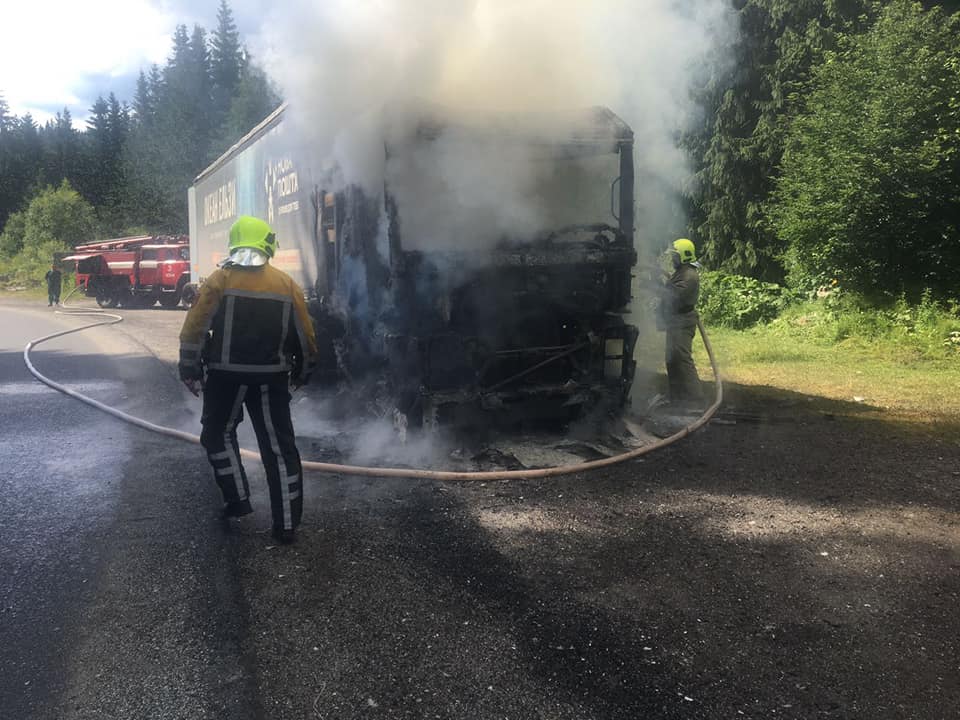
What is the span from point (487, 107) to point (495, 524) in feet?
11.1

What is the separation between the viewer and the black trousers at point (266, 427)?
4004mm

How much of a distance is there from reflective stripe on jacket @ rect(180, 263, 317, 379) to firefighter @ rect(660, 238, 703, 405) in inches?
178

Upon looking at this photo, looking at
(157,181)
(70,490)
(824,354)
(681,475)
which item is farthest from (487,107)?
(157,181)

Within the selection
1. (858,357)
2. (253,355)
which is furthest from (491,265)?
(858,357)

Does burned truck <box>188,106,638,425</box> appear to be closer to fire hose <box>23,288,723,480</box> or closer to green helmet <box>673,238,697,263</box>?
fire hose <box>23,288,723,480</box>

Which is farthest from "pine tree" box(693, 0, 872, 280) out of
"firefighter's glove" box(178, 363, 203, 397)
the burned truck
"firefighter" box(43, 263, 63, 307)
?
"firefighter" box(43, 263, 63, 307)

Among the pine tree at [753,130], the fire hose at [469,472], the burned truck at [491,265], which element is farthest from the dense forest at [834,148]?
the fire hose at [469,472]

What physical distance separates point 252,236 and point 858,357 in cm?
932

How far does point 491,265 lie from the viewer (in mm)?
5641

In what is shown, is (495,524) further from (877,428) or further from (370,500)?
(877,428)

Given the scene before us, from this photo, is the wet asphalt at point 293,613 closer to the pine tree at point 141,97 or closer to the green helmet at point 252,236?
the green helmet at point 252,236

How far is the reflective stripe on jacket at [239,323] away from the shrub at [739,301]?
11.7m

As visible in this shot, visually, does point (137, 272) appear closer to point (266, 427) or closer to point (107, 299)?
point (107, 299)

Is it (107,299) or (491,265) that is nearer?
(491,265)
